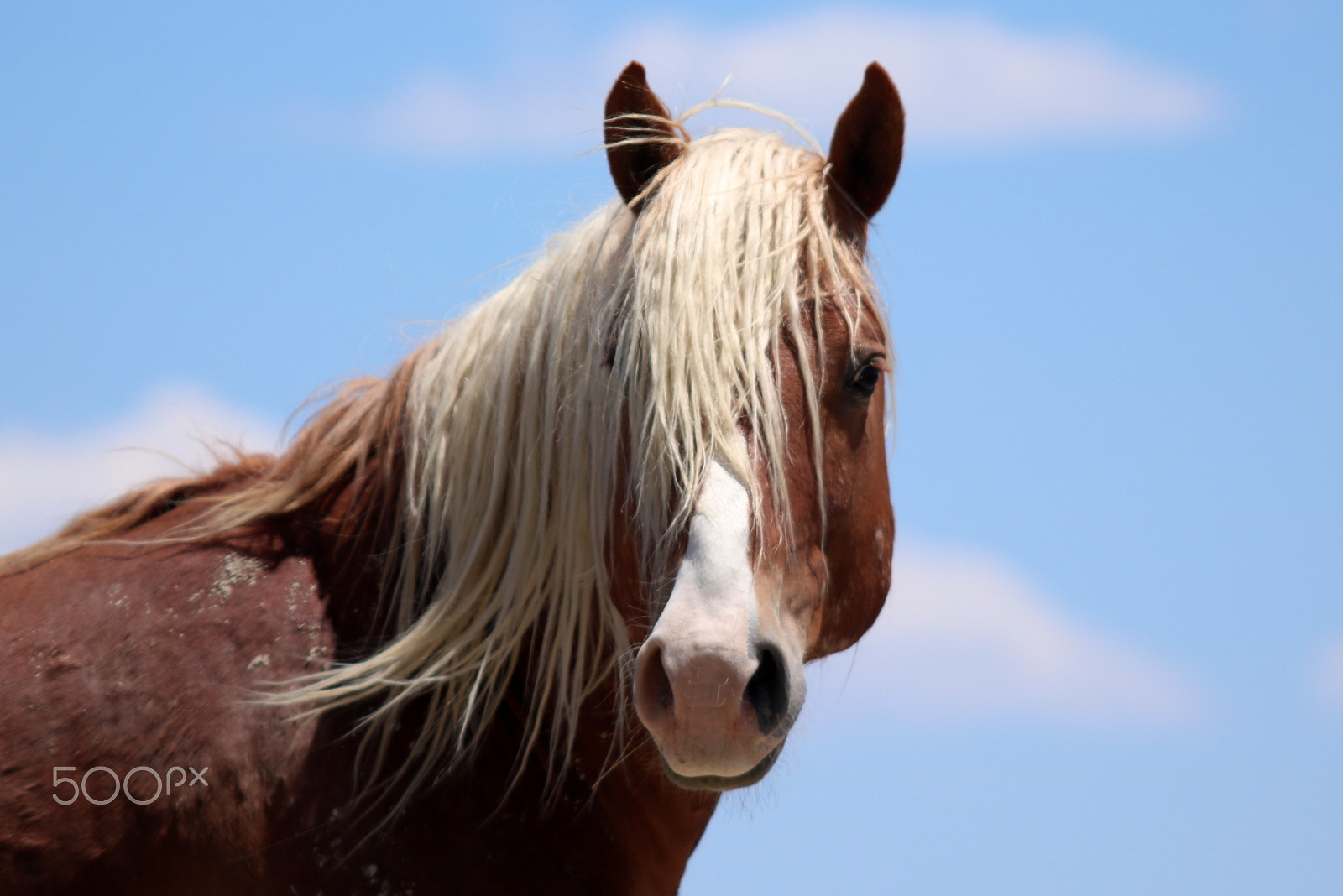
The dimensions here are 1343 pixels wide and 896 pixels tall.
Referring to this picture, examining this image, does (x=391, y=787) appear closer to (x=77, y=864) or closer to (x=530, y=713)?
(x=530, y=713)

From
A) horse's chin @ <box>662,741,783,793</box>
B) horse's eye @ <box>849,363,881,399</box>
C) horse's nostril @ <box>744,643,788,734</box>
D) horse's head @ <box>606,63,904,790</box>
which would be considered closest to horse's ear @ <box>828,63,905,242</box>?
horse's head @ <box>606,63,904,790</box>

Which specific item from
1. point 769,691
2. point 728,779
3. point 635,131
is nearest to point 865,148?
point 635,131

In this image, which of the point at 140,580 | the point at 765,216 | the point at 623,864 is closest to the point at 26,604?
the point at 140,580

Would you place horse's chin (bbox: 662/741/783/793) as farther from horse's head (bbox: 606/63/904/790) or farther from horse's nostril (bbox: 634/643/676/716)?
horse's nostril (bbox: 634/643/676/716)

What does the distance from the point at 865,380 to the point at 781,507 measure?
0.46m

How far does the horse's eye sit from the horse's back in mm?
1402

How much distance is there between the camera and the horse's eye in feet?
9.45

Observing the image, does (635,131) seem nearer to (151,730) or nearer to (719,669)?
(719,669)

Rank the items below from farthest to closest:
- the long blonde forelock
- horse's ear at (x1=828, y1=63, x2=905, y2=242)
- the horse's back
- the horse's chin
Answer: horse's ear at (x1=828, y1=63, x2=905, y2=242)
the horse's back
the long blonde forelock
the horse's chin

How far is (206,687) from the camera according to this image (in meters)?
2.93

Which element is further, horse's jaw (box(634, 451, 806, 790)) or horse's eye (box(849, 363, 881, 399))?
horse's eye (box(849, 363, 881, 399))

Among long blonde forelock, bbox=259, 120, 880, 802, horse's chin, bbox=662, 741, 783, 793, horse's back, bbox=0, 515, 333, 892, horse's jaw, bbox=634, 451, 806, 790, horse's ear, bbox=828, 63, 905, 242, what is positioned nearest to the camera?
horse's jaw, bbox=634, 451, 806, 790

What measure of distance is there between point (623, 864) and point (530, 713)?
42 centimetres

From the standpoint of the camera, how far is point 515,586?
3.01 meters
